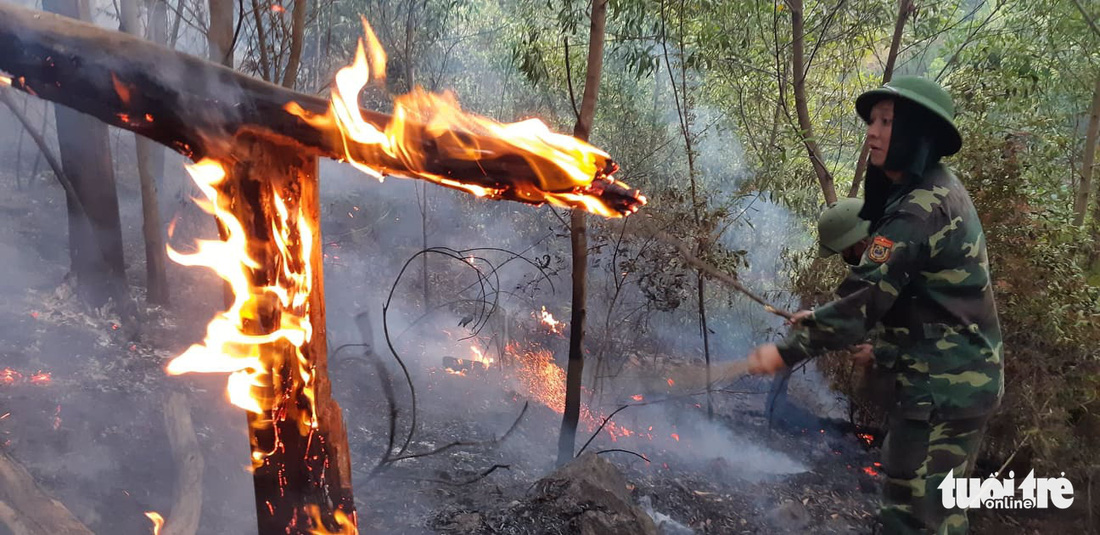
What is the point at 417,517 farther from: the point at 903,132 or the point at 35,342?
the point at 35,342

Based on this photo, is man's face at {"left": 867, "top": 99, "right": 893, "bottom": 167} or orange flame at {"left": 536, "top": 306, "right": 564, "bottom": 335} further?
orange flame at {"left": 536, "top": 306, "right": 564, "bottom": 335}

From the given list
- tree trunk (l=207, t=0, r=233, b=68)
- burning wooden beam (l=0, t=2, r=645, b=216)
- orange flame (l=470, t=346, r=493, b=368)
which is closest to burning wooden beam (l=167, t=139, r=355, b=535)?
burning wooden beam (l=0, t=2, r=645, b=216)

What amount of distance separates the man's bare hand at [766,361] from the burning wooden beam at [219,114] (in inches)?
42.3

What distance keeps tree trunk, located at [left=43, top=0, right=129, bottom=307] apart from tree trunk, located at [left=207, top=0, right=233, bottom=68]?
11.6 feet

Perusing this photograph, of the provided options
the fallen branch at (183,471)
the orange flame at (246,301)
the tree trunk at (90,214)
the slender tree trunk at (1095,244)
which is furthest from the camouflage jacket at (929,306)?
the tree trunk at (90,214)

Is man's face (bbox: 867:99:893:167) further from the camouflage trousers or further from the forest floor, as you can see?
the forest floor

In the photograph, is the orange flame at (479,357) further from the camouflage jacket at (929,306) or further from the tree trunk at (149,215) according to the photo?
the camouflage jacket at (929,306)

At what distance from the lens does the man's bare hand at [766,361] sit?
112 inches

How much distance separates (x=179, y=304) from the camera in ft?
24.4

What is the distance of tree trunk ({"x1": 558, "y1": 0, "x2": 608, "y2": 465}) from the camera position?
4379mm

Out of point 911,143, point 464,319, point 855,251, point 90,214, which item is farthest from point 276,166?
point 90,214

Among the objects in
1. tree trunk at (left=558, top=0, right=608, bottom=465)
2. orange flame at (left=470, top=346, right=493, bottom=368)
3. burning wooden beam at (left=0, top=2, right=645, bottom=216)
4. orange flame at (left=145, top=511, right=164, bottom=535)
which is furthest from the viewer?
orange flame at (left=470, top=346, right=493, bottom=368)

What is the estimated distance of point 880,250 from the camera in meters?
2.79

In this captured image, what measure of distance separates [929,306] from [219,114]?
3064 millimetres
